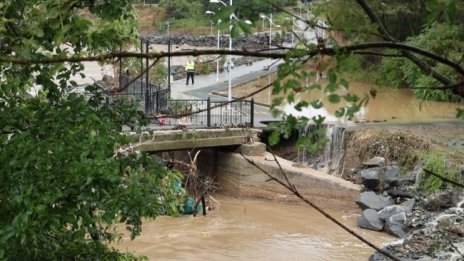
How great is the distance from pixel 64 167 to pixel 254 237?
1209 cm

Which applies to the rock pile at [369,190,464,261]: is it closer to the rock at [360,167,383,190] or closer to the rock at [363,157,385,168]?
the rock at [360,167,383,190]

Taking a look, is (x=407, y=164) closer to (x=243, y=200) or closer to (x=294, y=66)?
(x=243, y=200)

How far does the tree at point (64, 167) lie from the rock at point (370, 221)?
11705mm

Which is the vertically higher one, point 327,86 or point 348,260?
point 327,86

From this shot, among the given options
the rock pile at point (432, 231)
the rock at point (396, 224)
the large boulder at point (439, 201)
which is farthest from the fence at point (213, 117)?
the rock pile at point (432, 231)

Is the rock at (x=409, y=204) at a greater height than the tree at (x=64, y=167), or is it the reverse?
the tree at (x=64, y=167)

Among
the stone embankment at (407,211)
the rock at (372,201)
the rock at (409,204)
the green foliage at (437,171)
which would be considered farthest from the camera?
the rock at (372,201)

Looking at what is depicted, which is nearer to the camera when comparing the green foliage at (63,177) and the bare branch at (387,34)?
the bare branch at (387,34)

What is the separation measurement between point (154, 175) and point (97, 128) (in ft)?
1.52

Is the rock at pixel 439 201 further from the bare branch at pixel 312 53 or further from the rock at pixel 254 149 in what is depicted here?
the bare branch at pixel 312 53

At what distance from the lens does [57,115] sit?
13.1 ft

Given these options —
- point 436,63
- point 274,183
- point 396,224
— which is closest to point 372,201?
point 396,224

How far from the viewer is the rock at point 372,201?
54.2 feet

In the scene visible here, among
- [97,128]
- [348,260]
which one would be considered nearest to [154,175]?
[97,128]
